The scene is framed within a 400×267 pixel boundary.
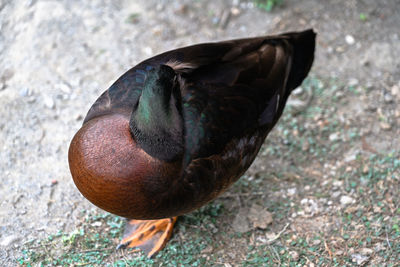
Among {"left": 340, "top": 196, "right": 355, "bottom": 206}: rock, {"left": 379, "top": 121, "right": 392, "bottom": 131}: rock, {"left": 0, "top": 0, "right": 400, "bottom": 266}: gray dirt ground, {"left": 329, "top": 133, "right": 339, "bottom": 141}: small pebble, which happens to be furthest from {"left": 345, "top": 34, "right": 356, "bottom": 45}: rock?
{"left": 340, "top": 196, "right": 355, "bottom": 206}: rock

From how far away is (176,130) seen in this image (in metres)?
2.87

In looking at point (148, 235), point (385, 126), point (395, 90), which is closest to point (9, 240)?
point (148, 235)

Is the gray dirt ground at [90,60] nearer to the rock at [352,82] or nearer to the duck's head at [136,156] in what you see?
the rock at [352,82]

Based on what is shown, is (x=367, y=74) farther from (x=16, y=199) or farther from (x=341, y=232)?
(x=16, y=199)

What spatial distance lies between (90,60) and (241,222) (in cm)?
233

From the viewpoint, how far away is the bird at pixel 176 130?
2.73 meters

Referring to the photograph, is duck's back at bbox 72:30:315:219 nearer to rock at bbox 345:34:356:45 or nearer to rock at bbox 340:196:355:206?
rock at bbox 340:196:355:206

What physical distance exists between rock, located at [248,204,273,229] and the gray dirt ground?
427 millimetres

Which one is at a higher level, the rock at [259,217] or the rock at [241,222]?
the rock at [241,222]

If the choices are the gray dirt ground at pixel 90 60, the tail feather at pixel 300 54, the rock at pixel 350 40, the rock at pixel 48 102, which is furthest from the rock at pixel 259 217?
the rock at pixel 350 40

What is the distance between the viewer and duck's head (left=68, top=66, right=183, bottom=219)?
271 cm

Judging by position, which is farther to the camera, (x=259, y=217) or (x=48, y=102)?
(x=48, y=102)

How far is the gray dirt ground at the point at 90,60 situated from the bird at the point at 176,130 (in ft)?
2.61

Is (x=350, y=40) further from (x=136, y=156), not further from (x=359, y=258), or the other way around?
(x=136, y=156)
